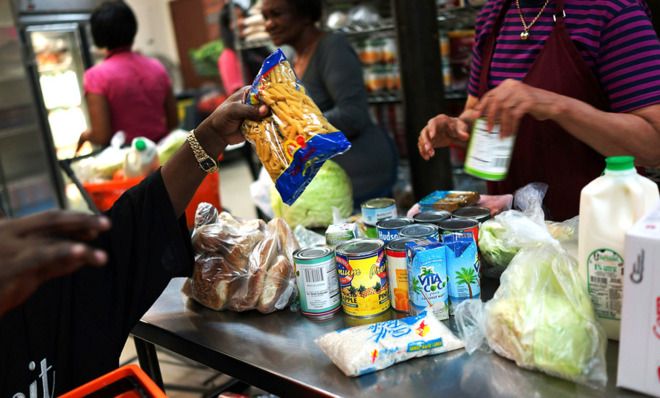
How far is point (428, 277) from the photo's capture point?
117cm

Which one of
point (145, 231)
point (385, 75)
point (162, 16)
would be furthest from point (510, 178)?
point (162, 16)

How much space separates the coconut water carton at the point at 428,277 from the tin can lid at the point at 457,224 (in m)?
0.10

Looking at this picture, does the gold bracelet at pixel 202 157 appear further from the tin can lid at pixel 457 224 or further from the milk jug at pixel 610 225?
the milk jug at pixel 610 225

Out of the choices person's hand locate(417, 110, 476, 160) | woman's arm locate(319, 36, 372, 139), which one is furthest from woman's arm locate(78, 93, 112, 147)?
person's hand locate(417, 110, 476, 160)

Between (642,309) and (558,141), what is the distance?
2.69ft

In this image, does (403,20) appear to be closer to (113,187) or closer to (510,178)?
(510,178)

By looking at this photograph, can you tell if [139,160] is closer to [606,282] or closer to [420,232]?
[420,232]

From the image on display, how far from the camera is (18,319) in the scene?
115 cm

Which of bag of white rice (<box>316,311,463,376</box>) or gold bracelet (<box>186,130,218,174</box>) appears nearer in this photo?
bag of white rice (<box>316,311,463,376</box>)

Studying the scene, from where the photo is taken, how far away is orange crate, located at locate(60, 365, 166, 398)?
0.96 metres

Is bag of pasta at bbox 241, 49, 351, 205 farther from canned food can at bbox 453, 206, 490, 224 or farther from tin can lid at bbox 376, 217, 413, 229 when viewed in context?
canned food can at bbox 453, 206, 490, 224

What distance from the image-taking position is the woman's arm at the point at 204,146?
1.39 meters

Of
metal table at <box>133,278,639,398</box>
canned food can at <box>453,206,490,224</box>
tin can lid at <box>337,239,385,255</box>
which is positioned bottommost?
metal table at <box>133,278,639,398</box>

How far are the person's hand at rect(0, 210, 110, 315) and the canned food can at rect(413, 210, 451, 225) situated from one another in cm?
84
